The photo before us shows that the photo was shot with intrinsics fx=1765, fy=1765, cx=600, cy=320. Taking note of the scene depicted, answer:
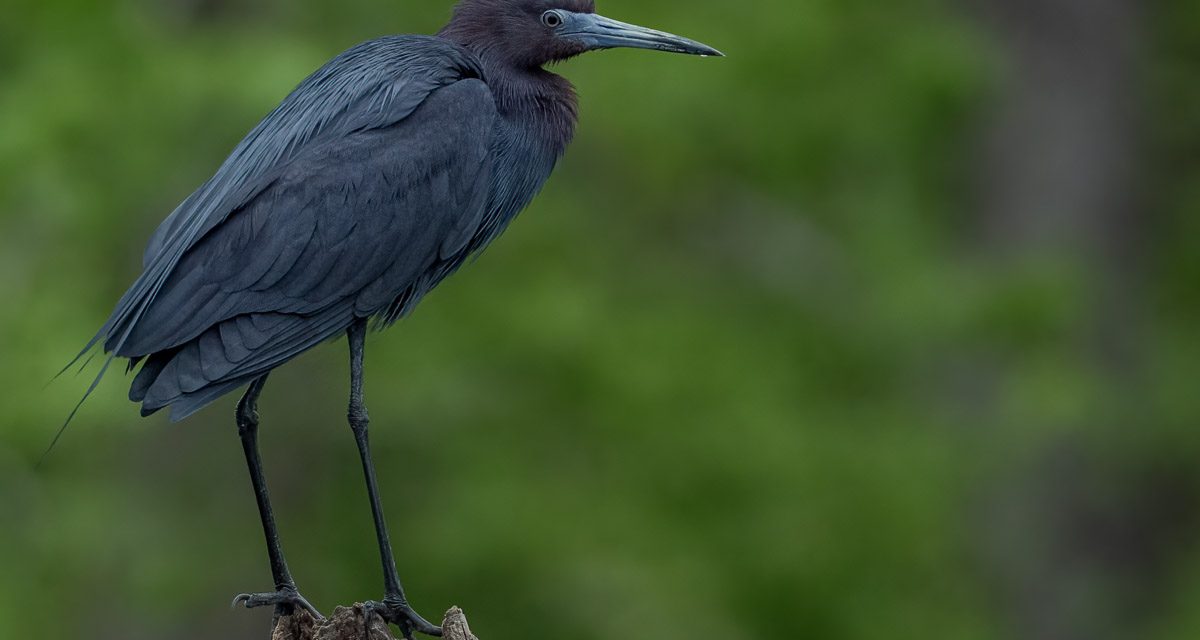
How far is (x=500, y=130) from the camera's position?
5000 mm

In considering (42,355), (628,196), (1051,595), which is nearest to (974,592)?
(1051,595)

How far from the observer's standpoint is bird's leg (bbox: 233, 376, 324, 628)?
4.87m

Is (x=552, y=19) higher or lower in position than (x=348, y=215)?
higher

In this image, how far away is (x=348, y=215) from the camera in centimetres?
477

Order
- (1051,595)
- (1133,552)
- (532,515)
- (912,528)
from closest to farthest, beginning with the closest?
(532,515) < (912,528) < (1051,595) < (1133,552)

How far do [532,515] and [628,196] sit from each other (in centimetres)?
212

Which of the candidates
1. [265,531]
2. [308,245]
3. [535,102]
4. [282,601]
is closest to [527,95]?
[535,102]

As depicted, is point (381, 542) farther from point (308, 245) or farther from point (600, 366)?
point (600, 366)

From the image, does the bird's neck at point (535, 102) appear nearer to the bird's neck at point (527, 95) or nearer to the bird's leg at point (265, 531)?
the bird's neck at point (527, 95)

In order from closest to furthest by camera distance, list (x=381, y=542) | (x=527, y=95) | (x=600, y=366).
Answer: (x=381, y=542)
(x=527, y=95)
(x=600, y=366)

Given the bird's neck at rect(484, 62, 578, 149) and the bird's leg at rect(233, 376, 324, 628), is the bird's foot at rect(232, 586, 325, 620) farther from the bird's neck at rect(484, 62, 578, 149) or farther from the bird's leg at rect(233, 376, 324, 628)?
the bird's neck at rect(484, 62, 578, 149)

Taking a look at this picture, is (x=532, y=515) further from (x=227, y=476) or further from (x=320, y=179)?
(x=320, y=179)

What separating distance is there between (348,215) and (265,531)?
920 mm

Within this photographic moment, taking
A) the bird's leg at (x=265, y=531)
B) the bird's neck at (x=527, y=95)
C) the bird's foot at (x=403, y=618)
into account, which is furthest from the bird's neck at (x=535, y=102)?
the bird's foot at (x=403, y=618)
